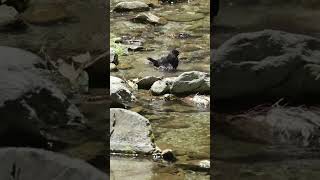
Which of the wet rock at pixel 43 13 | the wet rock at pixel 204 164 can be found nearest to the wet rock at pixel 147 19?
the wet rock at pixel 43 13

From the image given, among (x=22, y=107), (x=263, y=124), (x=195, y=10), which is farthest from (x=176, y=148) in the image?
(x=195, y=10)

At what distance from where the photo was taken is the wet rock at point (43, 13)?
4195mm

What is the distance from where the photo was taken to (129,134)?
3656 millimetres

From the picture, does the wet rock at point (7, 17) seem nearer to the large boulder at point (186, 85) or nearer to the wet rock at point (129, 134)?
the wet rock at point (129, 134)

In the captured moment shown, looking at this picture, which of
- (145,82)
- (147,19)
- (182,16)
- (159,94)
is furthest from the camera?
(182,16)

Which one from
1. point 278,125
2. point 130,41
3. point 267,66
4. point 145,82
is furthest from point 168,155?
point 130,41

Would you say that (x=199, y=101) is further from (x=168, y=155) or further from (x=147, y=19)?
(x=147, y=19)

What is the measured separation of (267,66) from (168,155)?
88 centimetres

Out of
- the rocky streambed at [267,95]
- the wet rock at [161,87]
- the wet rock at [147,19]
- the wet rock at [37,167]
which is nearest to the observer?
the wet rock at [37,167]

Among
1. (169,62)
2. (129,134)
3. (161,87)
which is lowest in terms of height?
(129,134)

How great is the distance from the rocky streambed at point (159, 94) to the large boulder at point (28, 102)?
1.32 ft

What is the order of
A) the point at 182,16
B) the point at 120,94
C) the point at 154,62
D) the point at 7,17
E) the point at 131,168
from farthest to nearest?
the point at 182,16 < the point at 154,62 < the point at 120,94 < the point at 7,17 < the point at 131,168

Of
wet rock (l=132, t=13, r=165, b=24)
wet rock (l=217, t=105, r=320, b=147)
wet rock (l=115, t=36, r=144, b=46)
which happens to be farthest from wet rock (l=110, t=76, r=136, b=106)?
wet rock (l=132, t=13, r=165, b=24)

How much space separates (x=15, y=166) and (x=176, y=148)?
1.25 metres
